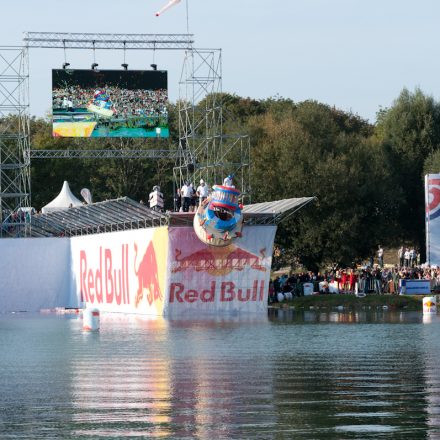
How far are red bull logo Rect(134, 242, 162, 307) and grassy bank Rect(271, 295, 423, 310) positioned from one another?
26.5 feet

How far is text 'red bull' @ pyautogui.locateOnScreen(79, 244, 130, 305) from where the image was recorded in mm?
54950

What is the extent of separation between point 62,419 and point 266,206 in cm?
3162

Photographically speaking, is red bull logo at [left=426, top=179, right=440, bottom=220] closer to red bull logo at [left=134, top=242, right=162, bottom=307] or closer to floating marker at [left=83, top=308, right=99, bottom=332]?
red bull logo at [left=134, top=242, right=162, bottom=307]

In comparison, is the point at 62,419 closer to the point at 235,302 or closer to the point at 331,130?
the point at 235,302

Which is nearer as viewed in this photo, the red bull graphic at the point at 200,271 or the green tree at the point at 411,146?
the red bull graphic at the point at 200,271

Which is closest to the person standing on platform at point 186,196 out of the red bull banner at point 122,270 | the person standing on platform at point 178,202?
the person standing on platform at point 178,202

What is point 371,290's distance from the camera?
59.3m

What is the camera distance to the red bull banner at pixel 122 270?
166 ft

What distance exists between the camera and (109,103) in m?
62.7

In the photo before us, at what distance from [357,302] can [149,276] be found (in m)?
10.0

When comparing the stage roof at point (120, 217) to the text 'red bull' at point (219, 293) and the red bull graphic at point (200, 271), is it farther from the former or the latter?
the text 'red bull' at point (219, 293)

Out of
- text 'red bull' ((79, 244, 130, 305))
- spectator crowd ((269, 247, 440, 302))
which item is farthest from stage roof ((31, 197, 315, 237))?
spectator crowd ((269, 247, 440, 302))

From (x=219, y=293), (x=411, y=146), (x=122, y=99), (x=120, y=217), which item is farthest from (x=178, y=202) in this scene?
(x=411, y=146)

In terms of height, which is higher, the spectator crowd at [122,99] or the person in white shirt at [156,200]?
the spectator crowd at [122,99]
